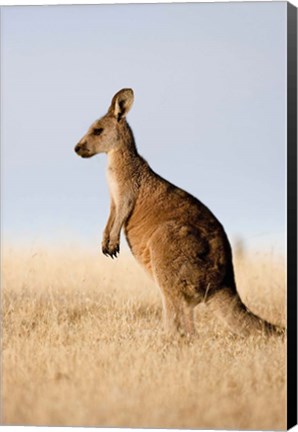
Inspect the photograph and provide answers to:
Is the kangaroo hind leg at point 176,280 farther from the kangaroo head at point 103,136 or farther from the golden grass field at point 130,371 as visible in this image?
the kangaroo head at point 103,136

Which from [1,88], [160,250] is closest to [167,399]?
[160,250]

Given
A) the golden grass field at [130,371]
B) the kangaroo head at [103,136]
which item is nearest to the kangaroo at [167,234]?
the kangaroo head at [103,136]

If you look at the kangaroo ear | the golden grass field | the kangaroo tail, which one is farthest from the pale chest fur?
the kangaroo tail

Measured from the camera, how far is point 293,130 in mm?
9148

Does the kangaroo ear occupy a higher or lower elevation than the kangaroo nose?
higher

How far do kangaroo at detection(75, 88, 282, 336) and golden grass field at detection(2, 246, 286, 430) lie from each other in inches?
10.1

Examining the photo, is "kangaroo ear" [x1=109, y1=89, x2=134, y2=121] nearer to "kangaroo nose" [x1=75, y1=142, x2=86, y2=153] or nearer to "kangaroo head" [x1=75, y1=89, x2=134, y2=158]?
"kangaroo head" [x1=75, y1=89, x2=134, y2=158]

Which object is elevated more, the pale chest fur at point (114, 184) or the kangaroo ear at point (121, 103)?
the kangaroo ear at point (121, 103)

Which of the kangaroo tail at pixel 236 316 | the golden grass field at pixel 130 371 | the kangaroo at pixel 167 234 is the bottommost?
the golden grass field at pixel 130 371

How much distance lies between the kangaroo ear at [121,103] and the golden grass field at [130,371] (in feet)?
5.66

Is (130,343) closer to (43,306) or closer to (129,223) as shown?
(129,223)

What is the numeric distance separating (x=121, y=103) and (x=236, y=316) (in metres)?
1.91

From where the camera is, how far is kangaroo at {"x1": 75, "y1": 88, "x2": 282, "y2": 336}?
1012cm

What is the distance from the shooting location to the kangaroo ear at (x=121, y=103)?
10227 millimetres
